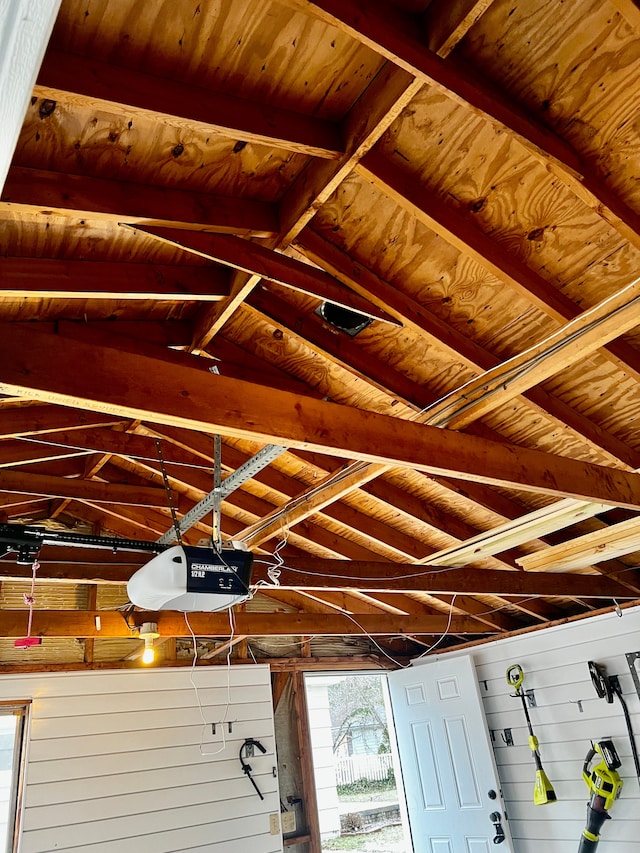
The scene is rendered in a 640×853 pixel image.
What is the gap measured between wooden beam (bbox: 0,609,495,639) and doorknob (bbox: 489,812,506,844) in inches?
62.7

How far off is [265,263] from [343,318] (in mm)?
726

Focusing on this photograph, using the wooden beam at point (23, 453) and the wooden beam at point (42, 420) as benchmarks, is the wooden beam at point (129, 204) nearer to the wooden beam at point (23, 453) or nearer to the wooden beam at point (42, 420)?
the wooden beam at point (42, 420)

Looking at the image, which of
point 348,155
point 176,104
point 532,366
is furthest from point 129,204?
point 532,366

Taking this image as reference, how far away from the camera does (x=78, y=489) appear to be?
206 inches

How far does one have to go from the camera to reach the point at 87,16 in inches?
64.6

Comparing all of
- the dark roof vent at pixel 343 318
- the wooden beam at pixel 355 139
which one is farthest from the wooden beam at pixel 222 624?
the wooden beam at pixel 355 139

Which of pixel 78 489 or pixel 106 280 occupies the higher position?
pixel 78 489

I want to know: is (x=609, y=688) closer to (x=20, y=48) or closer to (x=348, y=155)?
(x=348, y=155)

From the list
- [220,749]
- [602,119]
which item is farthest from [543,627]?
[602,119]

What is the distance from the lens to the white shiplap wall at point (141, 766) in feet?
16.9

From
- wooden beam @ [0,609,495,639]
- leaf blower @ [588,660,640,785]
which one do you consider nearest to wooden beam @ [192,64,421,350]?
wooden beam @ [0,609,495,639]

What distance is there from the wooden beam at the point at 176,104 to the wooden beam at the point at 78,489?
145 inches

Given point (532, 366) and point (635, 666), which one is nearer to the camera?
point (532, 366)

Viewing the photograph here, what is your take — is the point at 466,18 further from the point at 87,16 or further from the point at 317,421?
the point at 317,421
